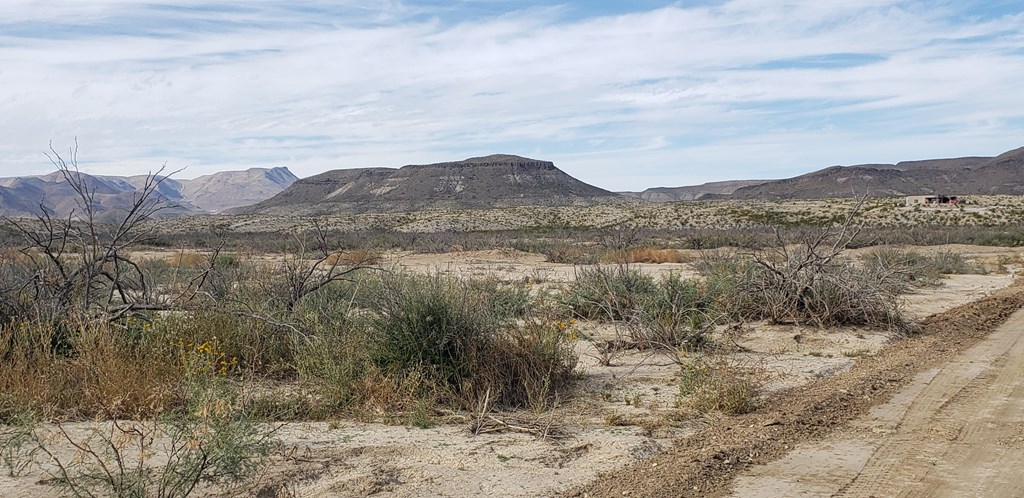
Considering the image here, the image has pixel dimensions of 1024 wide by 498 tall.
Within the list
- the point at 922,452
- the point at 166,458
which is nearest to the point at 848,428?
the point at 922,452

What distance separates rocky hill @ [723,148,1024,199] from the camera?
12400 centimetres

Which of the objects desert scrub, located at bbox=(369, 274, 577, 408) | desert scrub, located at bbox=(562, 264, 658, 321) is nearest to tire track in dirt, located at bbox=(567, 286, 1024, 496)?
desert scrub, located at bbox=(369, 274, 577, 408)

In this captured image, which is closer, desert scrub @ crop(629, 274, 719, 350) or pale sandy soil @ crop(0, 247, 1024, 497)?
pale sandy soil @ crop(0, 247, 1024, 497)

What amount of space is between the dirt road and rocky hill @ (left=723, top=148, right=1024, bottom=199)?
115 metres

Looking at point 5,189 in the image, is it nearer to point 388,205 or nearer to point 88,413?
point 388,205

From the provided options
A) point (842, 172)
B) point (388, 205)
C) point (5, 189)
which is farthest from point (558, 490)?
point (5, 189)

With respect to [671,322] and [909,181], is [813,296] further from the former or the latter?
[909,181]

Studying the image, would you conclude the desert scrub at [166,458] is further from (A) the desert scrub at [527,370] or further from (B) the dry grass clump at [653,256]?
(B) the dry grass clump at [653,256]

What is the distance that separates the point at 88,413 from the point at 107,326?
1351 millimetres

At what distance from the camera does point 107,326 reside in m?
8.85

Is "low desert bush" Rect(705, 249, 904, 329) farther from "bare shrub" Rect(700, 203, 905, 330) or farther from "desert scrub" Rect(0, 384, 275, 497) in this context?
"desert scrub" Rect(0, 384, 275, 497)

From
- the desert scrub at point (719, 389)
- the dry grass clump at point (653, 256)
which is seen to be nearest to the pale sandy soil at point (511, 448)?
the desert scrub at point (719, 389)

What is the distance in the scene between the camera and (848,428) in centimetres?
794

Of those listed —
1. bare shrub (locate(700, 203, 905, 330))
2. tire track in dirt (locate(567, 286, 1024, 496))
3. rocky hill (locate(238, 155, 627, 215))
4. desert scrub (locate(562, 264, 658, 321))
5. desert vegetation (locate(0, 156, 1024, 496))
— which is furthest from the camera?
rocky hill (locate(238, 155, 627, 215))
